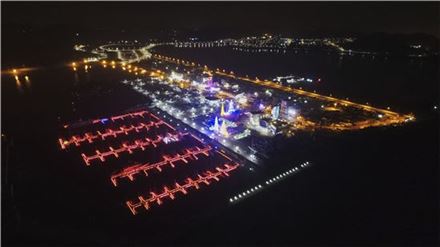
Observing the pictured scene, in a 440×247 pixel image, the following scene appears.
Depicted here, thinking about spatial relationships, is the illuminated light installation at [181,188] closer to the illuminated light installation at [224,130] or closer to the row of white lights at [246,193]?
the row of white lights at [246,193]

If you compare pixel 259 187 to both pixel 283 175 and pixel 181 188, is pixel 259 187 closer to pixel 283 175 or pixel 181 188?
pixel 283 175

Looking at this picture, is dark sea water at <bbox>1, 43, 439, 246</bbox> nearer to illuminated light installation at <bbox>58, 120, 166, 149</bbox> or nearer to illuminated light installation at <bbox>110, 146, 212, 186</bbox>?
illuminated light installation at <bbox>58, 120, 166, 149</bbox>

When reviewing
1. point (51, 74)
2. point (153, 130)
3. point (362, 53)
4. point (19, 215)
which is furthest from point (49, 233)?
point (362, 53)

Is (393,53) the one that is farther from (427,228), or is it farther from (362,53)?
(427,228)

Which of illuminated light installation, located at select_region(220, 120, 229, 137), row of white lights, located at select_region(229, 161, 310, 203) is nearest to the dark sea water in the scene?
row of white lights, located at select_region(229, 161, 310, 203)

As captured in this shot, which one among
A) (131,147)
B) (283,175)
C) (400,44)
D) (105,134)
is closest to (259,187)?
(283,175)

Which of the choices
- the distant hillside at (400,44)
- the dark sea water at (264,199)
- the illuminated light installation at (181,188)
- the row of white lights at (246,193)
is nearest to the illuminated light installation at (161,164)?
the dark sea water at (264,199)
